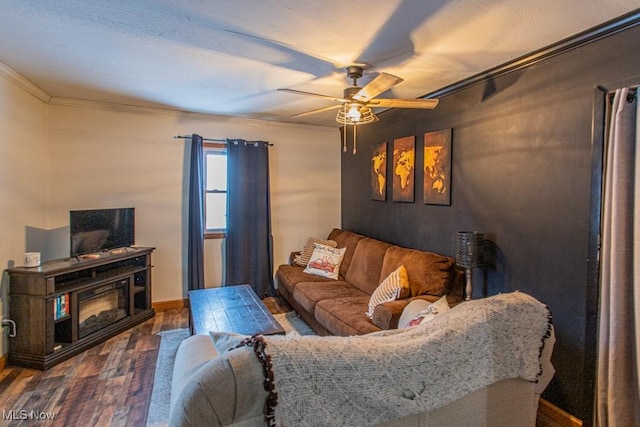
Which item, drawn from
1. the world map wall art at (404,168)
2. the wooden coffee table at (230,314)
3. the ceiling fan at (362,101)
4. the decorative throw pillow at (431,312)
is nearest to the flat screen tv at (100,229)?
the wooden coffee table at (230,314)

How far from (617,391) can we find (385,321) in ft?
4.34

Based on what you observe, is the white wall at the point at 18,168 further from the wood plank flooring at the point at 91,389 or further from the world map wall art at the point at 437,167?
the world map wall art at the point at 437,167

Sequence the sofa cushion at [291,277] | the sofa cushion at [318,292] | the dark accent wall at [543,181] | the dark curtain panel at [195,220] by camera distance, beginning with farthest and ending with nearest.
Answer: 1. the dark curtain panel at [195,220]
2. the sofa cushion at [291,277]
3. the sofa cushion at [318,292]
4. the dark accent wall at [543,181]

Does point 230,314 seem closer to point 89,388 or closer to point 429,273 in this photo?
point 89,388

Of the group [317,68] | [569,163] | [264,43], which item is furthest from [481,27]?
[264,43]

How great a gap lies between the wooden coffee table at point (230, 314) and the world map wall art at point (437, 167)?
189 centimetres

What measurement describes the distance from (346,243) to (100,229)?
2.79 m

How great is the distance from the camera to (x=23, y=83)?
118 inches

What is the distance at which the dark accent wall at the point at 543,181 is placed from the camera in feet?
6.53

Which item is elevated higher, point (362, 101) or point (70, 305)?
point (362, 101)

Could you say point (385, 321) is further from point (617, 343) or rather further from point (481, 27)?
point (481, 27)

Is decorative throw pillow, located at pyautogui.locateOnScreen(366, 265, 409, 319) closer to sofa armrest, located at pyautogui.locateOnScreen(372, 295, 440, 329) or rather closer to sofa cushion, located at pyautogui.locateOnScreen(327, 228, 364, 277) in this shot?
sofa armrest, located at pyautogui.locateOnScreen(372, 295, 440, 329)
